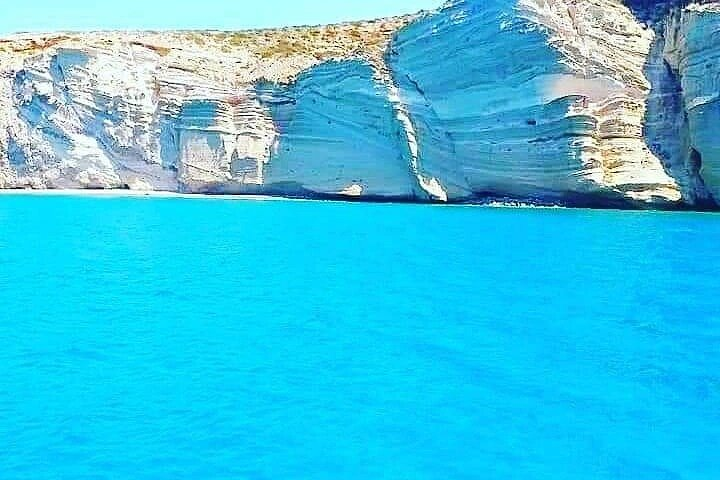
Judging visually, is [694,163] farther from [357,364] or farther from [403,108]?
[357,364]

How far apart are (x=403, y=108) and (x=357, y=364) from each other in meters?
25.0

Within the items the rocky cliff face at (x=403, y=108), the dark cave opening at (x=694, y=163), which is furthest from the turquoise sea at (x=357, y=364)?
the dark cave opening at (x=694, y=163)

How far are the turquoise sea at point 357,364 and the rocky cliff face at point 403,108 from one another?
43.7ft

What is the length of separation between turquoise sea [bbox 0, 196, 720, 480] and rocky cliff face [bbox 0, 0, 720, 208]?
13.3 m

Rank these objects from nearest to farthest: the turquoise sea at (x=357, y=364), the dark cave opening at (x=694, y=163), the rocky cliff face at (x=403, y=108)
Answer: the turquoise sea at (x=357, y=364) < the dark cave opening at (x=694, y=163) < the rocky cliff face at (x=403, y=108)

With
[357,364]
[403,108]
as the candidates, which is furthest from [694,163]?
[357,364]

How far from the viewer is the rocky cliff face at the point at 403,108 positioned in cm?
2791

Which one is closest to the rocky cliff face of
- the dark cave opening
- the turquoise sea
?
the dark cave opening

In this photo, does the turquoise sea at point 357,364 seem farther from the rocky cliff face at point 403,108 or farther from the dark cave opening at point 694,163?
the dark cave opening at point 694,163

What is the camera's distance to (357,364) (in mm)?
7625

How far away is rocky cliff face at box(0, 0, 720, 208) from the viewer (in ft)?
91.6

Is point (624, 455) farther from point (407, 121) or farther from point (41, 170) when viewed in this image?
point (41, 170)

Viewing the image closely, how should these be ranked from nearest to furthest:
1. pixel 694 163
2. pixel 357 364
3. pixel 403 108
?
1. pixel 357 364
2. pixel 694 163
3. pixel 403 108

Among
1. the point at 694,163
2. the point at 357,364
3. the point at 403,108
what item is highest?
the point at 403,108
